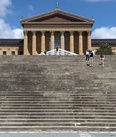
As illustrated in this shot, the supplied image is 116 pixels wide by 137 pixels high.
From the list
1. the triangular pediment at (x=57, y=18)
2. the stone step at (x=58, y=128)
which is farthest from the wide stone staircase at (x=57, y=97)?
the triangular pediment at (x=57, y=18)

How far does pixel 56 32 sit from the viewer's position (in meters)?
90.3

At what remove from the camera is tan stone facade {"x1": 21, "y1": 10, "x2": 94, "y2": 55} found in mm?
87875

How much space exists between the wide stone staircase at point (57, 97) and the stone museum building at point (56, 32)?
2441 inches

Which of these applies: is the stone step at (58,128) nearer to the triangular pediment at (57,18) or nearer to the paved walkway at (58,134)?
the paved walkway at (58,134)

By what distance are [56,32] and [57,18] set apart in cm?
359

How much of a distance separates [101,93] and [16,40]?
83021 millimetres

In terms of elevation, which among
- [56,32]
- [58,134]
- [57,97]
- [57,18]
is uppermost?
[57,18]

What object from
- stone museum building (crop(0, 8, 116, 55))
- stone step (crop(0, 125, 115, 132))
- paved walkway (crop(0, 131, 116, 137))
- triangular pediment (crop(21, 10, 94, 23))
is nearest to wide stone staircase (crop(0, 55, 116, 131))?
stone step (crop(0, 125, 115, 132))

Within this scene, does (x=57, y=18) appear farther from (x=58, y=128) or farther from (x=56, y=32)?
(x=58, y=128)

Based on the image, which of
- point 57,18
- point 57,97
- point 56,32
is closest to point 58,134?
point 57,97

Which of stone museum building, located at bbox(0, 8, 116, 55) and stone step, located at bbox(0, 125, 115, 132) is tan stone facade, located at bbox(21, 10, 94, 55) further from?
stone step, located at bbox(0, 125, 115, 132)

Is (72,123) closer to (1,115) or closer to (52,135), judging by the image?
(52,135)

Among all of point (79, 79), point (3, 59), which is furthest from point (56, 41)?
point (79, 79)

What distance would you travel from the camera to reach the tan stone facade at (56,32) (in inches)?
3460
